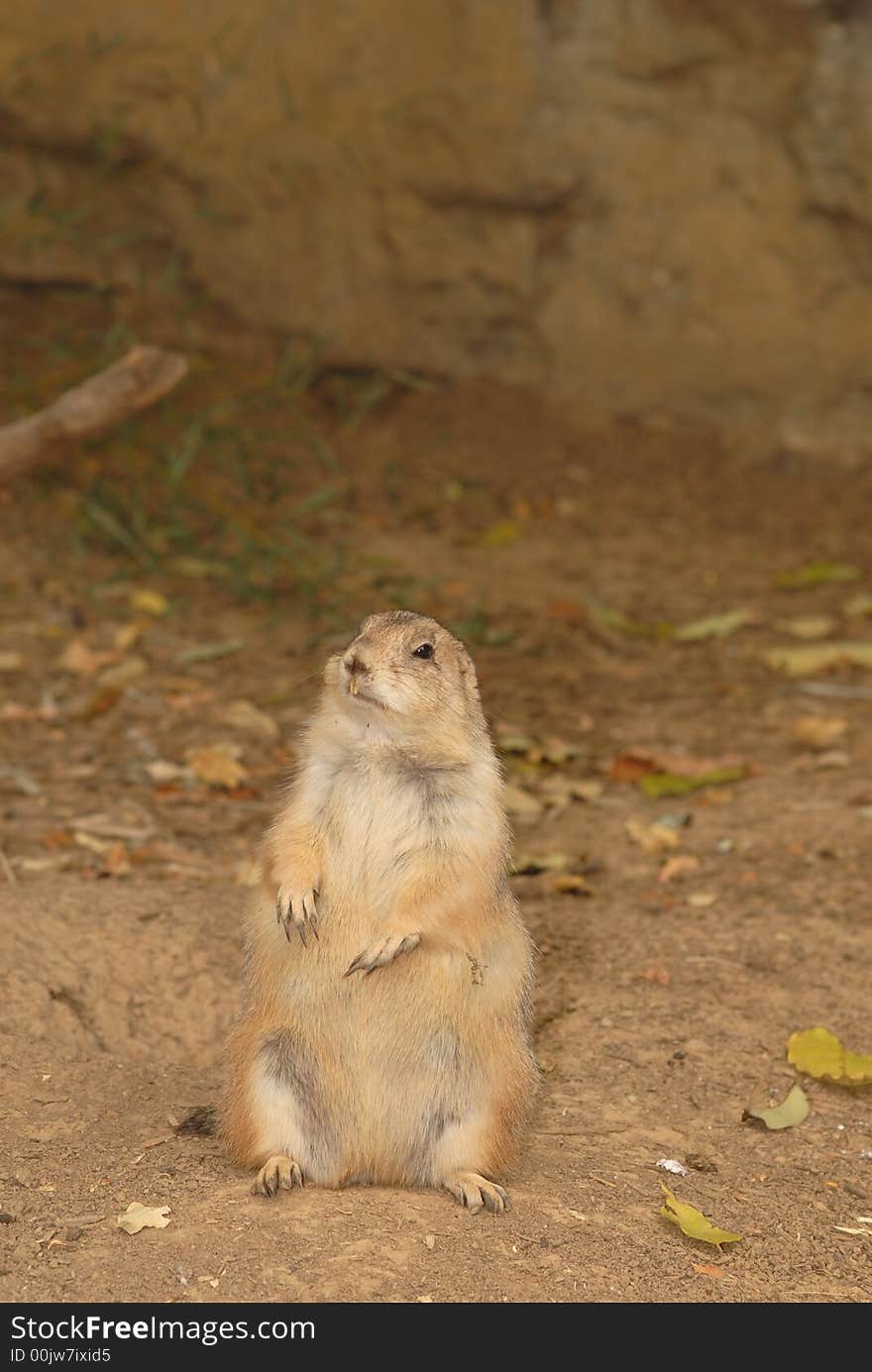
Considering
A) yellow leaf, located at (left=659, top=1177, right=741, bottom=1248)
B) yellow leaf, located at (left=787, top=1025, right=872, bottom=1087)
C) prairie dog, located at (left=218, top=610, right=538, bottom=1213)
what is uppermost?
prairie dog, located at (left=218, top=610, right=538, bottom=1213)

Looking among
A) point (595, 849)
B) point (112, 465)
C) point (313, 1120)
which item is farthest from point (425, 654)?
point (112, 465)

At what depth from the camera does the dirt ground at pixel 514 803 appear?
3406 mm

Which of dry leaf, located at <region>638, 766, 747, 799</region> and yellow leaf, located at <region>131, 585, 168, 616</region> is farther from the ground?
dry leaf, located at <region>638, 766, 747, 799</region>

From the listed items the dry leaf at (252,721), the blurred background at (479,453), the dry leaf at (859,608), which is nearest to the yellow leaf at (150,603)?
the blurred background at (479,453)

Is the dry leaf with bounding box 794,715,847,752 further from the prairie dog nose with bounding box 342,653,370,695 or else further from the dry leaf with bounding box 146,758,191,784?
the prairie dog nose with bounding box 342,653,370,695

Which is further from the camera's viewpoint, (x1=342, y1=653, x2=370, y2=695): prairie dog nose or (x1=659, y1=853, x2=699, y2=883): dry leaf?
(x1=659, y1=853, x2=699, y2=883): dry leaf

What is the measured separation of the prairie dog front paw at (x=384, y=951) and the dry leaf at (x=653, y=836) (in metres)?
2.07

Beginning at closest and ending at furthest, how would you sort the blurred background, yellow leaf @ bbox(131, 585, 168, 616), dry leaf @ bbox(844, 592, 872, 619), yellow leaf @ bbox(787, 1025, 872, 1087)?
yellow leaf @ bbox(787, 1025, 872, 1087) → the blurred background → yellow leaf @ bbox(131, 585, 168, 616) → dry leaf @ bbox(844, 592, 872, 619)

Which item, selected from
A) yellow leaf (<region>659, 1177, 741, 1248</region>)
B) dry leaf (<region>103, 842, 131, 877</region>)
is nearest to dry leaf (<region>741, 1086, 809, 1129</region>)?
yellow leaf (<region>659, 1177, 741, 1248</region>)

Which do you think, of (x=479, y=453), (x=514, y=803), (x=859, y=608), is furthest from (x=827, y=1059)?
(x=479, y=453)

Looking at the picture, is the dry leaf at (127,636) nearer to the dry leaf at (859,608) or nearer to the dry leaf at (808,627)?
the dry leaf at (808,627)

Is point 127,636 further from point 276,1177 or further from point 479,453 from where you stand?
point 276,1177

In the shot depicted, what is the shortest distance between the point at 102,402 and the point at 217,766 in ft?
4.13

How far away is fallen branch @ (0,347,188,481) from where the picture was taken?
555 centimetres
